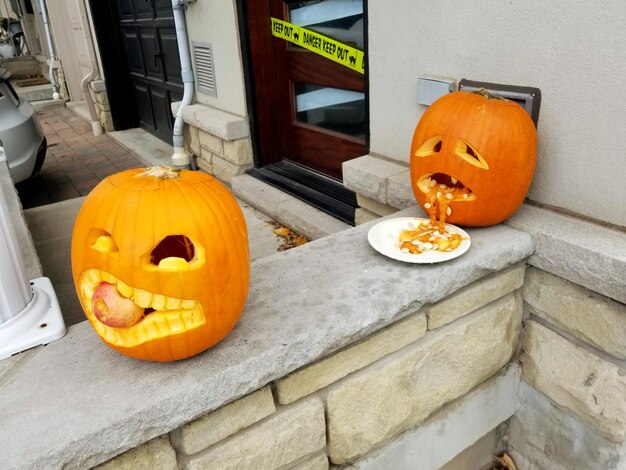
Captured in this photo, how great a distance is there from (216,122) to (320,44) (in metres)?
1.23

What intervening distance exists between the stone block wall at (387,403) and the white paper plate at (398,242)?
178 millimetres

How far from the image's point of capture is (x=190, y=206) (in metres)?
1.21

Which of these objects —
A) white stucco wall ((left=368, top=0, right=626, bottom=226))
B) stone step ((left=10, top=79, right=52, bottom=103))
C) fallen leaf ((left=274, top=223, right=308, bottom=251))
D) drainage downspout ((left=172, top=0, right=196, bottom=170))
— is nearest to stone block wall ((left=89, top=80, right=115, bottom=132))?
drainage downspout ((left=172, top=0, right=196, bottom=170))

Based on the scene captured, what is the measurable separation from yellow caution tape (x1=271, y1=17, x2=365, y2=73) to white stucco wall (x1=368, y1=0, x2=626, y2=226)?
0.62m

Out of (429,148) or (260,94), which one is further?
(260,94)

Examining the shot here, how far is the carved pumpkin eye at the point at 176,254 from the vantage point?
1184 mm

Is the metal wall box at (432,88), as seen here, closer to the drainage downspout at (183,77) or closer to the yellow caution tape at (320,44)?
the yellow caution tape at (320,44)

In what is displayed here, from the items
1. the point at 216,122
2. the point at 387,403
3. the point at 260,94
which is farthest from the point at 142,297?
the point at 216,122

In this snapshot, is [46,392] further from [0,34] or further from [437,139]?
[0,34]

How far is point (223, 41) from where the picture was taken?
3.92 metres

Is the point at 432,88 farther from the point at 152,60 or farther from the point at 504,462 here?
the point at 152,60

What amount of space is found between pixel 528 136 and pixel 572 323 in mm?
688

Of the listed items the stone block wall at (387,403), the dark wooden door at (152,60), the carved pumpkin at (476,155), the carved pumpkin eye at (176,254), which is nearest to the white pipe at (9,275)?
the carved pumpkin eye at (176,254)

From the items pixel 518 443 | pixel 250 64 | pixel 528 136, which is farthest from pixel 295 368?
pixel 250 64
